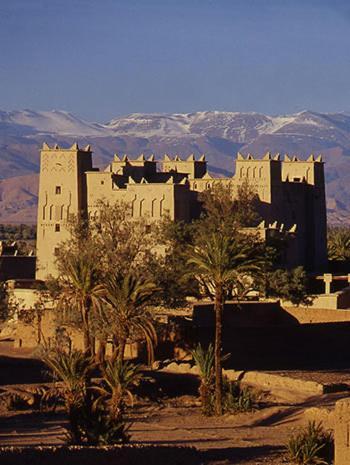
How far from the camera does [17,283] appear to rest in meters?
48.7

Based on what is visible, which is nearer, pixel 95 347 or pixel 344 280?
pixel 95 347

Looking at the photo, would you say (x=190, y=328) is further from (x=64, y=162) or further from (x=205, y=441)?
(x=64, y=162)

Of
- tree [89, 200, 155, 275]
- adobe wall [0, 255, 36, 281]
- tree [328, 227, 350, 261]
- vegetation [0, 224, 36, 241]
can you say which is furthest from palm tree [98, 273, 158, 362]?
vegetation [0, 224, 36, 241]

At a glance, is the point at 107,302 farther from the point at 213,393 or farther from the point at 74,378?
the point at 74,378

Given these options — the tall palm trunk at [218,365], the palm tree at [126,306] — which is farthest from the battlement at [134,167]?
the tall palm trunk at [218,365]

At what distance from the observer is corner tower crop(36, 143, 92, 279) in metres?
53.3

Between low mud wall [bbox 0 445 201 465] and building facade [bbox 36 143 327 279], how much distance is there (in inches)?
1196

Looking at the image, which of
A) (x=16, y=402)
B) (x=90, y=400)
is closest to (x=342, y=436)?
(x=90, y=400)

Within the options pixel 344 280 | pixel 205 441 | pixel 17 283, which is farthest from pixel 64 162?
pixel 205 441

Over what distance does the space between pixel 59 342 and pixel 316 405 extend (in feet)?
29.6

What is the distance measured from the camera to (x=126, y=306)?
3067cm

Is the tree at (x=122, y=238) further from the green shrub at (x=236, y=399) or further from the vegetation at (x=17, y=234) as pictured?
the vegetation at (x=17, y=234)

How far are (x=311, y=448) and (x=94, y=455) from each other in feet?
14.4

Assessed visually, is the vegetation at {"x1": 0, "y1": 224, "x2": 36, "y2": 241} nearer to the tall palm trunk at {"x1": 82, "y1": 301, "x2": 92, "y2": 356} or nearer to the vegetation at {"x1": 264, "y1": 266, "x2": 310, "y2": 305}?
Answer: the vegetation at {"x1": 264, "y1": 266, "x2": 310, "y2": 305}
